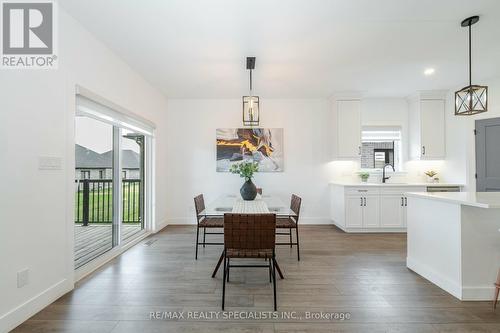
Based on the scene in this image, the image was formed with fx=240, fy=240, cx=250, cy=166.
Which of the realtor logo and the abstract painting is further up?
the realtor logo

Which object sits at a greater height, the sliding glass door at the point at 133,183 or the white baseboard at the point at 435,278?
the sliding glass door at the point at 133,183

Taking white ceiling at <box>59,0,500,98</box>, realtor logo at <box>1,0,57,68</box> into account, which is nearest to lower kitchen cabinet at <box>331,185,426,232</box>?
white ceiling at <box>59,0,500,98</box>

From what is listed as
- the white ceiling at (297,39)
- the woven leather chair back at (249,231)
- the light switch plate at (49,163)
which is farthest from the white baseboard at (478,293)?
the light switch plate at (49,163)

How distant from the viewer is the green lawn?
13.8ft

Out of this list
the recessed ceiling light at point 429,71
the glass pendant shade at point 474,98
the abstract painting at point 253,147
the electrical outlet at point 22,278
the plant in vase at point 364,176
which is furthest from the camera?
A: the abstract painting at point 253,147

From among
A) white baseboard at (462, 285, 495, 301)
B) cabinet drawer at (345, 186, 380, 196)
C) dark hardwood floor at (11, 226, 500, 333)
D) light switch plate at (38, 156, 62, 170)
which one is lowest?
dark hardwood floor at (11, 226, 500, 333)

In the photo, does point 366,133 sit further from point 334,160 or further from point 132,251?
point 132,251

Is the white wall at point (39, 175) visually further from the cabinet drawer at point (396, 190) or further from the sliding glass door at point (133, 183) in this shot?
the cabinet drawer at point (396, 190)

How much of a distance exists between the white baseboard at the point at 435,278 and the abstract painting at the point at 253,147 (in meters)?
2.93

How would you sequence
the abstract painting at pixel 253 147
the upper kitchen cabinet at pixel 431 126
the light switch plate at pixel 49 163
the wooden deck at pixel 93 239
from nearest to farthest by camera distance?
1. the light switch plate at pixel 49 163
2. the wooden deck at pixel 93 239
3. the upper kitchen cabinet at pixel 431 126
4. the abstract painting at pixel 253 147

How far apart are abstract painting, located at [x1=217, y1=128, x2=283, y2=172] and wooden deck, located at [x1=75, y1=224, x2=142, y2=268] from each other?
211 centimetres

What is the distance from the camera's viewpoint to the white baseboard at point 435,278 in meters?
2.29

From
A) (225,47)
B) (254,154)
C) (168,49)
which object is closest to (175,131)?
(254,154)

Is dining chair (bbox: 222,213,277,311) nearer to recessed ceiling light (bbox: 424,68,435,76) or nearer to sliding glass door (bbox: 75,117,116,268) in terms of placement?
sliding glass door (bbox: 75,117,116,268)
